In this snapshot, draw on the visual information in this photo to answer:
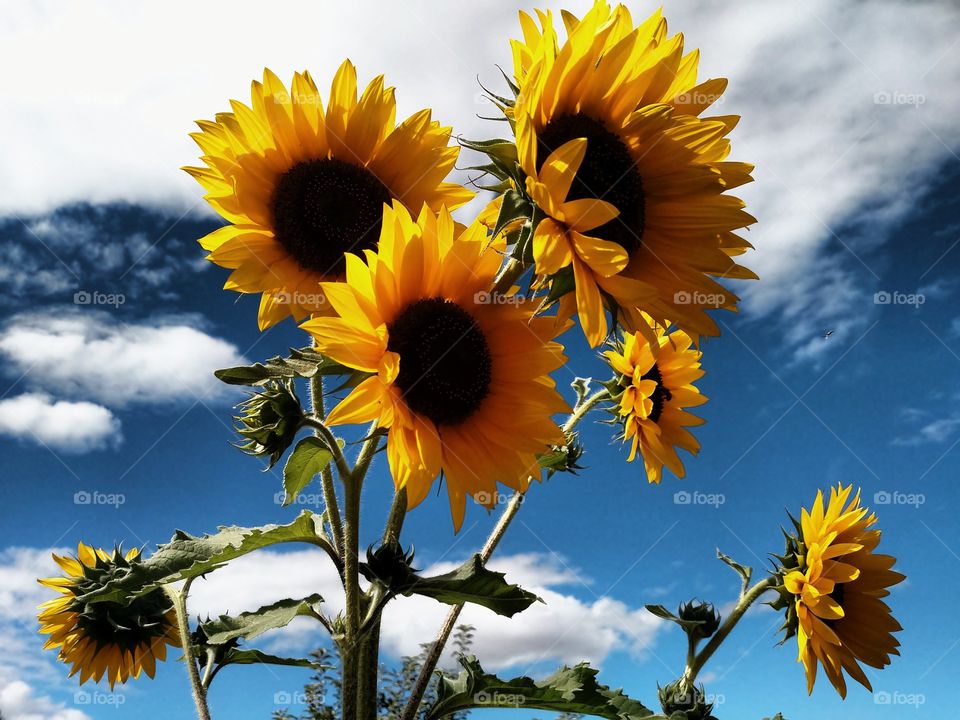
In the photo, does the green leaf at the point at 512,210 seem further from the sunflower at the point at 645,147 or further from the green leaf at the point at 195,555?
the green leaf at the point at 195,555

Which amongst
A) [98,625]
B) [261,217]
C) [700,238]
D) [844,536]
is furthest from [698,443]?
[98,625]

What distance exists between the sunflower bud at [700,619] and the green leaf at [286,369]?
9.04ft

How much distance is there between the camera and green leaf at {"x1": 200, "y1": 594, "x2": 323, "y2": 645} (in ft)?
8.86

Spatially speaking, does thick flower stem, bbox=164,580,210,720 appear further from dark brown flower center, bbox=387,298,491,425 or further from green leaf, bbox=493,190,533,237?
green leaf, bbox=493,190,533,237

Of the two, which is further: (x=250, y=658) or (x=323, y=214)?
(x=250, y=658)

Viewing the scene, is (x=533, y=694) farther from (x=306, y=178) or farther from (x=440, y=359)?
(x=306, y=178)

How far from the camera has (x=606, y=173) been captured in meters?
2.44

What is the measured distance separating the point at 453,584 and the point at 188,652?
1705 mm

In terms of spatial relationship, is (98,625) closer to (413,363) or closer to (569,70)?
(413,363)

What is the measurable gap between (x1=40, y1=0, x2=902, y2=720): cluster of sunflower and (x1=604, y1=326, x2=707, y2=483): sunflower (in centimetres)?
196

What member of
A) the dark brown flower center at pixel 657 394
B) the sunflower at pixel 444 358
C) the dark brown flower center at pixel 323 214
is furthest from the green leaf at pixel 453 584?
the dark brown flower center at pixel 657 394

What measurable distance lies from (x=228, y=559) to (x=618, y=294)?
1.43 m

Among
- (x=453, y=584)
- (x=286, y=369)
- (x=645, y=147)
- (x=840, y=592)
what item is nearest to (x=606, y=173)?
(x=645, y=147)

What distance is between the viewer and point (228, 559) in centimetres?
260
